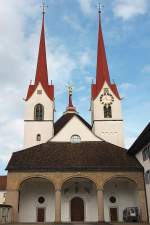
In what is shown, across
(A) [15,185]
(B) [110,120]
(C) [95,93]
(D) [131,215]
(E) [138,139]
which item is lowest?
(D) [131,215]

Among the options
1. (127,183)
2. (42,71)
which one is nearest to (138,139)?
(127,183)

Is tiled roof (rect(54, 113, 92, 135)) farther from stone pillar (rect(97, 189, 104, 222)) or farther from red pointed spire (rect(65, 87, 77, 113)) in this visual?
stone pillar (rect(97, 189, 104, 222))

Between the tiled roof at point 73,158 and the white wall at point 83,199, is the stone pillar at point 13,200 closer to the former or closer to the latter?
the tiled roof at point 73,158

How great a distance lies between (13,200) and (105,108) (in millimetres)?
14864

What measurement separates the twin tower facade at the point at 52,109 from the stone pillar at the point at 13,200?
27.5 feet

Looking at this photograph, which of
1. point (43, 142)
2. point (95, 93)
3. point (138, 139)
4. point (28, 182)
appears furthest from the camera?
point (95, 93)

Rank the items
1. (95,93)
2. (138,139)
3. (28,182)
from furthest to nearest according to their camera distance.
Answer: (95,93)
(28,182)
(138,139)

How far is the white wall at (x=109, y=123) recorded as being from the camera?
114ft

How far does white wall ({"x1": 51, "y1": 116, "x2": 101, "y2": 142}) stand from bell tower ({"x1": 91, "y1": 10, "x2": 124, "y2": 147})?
220 cm

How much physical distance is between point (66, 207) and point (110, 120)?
34.9 ft

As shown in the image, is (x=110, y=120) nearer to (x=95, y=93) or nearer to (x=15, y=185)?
(x=95, y=93)

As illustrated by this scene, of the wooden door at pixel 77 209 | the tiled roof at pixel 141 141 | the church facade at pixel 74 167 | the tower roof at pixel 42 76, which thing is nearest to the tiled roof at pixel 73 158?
the church facade at pixel 74 167

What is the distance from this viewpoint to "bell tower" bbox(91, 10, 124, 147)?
3484 centimetres

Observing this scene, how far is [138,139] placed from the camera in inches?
1013
